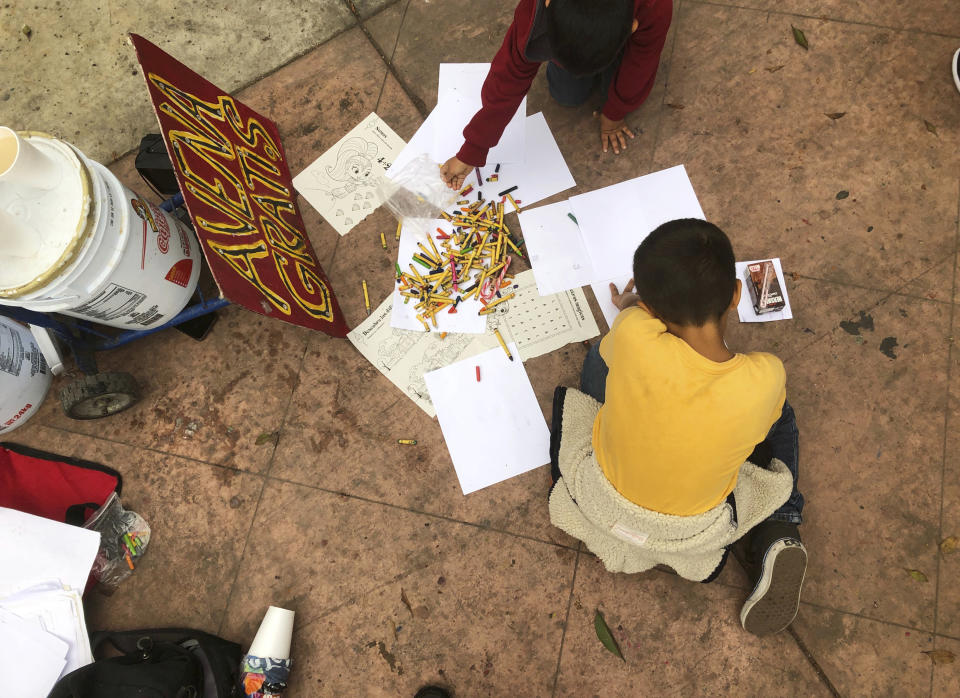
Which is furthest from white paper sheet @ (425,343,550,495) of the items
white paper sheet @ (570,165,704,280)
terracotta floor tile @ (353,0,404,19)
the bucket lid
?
terracotta floor tile @ (353,0,404,19)

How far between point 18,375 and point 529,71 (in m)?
2.31

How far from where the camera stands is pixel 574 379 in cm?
233

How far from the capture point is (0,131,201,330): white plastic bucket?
1725 millimetres

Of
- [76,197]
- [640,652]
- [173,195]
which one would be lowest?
[640,652]

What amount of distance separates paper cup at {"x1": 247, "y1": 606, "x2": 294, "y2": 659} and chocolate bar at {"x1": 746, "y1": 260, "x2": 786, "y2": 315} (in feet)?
7.34

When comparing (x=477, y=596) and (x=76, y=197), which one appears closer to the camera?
(x=76, y=197)

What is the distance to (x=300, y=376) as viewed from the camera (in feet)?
7.93

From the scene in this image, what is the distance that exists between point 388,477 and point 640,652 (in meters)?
1.18

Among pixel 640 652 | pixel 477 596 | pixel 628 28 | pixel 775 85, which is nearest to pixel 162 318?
pixel 477 596

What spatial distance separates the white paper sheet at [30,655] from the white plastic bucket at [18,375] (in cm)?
75

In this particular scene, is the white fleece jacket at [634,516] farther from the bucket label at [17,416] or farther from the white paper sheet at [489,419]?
the bucket label at [17,416]

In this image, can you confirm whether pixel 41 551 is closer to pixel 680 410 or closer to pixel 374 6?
pixel 680 410

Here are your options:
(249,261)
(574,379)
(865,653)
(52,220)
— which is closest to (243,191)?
(249,261)

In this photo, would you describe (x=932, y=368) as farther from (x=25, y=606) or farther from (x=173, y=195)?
(x=25, y=606)
